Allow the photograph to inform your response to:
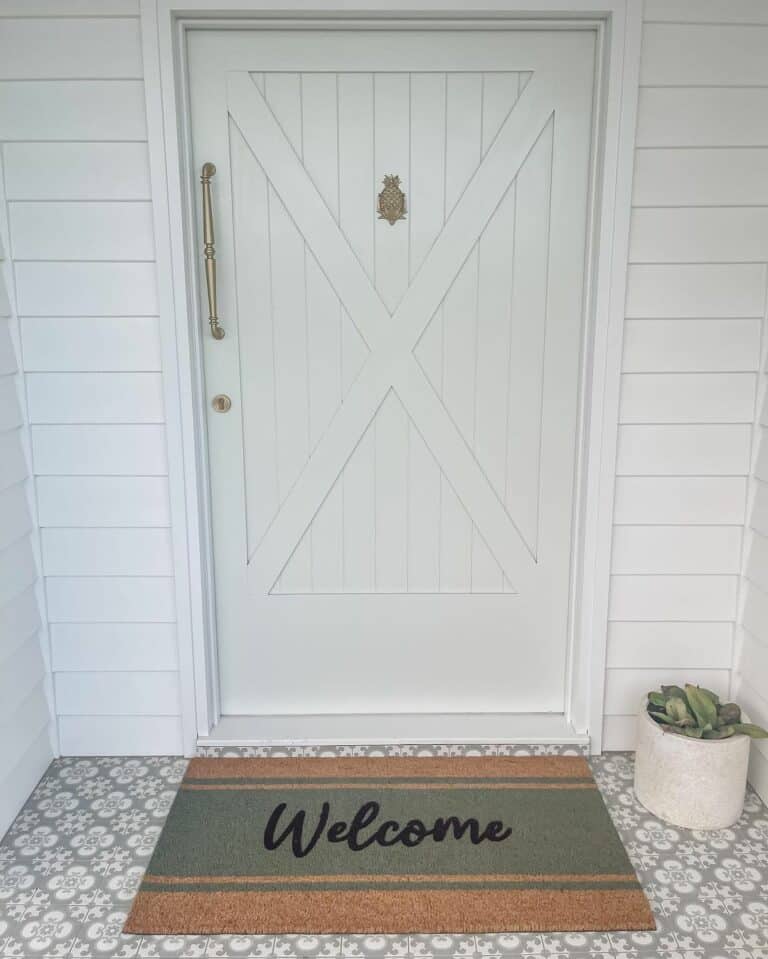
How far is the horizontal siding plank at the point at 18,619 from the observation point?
6.58 feet

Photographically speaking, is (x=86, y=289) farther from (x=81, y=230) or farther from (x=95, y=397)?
(x=95, y=397)

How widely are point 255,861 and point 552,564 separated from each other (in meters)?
1.13

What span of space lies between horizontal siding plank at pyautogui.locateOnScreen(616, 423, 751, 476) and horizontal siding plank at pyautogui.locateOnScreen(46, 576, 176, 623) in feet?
4.37

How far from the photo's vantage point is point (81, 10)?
1889 mm

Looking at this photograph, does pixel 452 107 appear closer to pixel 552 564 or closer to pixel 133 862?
pixel 552 564

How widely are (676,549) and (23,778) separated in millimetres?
1897

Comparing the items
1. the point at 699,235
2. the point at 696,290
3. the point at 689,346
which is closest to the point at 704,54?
the point at 699,235

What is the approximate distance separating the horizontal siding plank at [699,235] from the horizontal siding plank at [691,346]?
166 millimetres

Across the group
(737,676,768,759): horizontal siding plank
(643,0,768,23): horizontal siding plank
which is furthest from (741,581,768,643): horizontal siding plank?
(643,0,768,23): horizontal siding plank

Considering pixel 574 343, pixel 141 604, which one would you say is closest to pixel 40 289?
pixel 141 604

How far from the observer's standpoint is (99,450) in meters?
2.13

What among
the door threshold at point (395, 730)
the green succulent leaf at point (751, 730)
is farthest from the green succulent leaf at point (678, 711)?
the door threshold at point (395, 730)

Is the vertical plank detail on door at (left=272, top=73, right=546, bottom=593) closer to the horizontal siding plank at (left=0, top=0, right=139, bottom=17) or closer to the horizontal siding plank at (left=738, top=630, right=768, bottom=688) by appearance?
the horizontal siding plank at (left=0, top=0, right=139, bottom=17)

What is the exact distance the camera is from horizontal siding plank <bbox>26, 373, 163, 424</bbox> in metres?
2.09
